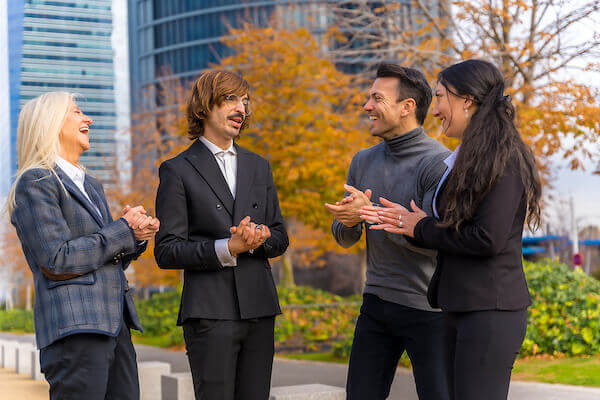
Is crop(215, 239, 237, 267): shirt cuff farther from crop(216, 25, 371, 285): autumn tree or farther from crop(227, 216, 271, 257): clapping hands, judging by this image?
crop(216, 25, 371, 285): autumn tree

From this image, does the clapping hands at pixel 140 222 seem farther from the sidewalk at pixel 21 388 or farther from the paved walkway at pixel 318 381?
the sidewalk at pixel 21 388

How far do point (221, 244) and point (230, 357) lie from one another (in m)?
0.56

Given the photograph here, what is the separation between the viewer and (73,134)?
354cm

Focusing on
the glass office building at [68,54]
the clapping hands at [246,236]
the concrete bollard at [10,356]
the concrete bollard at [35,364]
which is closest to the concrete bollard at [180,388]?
the clapping hands at [246,236]

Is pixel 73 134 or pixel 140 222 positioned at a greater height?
pixel 73 134

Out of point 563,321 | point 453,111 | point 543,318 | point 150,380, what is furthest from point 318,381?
point 453,111

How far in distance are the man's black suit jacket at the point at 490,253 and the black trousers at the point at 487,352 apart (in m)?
0.05

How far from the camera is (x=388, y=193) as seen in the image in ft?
13.1

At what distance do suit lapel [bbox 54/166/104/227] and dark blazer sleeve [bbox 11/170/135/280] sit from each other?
0.05 m

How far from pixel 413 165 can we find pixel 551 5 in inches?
351

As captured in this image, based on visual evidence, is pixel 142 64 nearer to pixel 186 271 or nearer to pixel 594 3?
pixel 594 3

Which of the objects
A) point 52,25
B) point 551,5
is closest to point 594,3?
point 551,5

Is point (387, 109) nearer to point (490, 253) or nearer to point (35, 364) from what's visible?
point (490, 253)

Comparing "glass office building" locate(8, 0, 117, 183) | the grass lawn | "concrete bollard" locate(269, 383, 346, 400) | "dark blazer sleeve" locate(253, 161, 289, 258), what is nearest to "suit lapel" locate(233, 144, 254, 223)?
"dark blazer sleeve" locate(253, 161, 289, 258)
